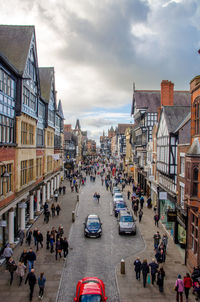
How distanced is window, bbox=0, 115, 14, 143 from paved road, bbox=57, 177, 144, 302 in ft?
27.8

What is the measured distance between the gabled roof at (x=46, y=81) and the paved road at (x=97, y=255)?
1509cm

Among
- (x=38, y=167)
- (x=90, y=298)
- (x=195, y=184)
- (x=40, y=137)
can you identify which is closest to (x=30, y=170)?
(x=38, y=167)

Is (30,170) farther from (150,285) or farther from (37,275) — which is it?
(150,285)

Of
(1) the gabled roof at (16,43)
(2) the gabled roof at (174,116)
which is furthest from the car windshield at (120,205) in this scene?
(1) the gabled roof at (16,43)

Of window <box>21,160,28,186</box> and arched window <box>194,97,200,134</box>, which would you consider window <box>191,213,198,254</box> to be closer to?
arched window <box>194,97,200,134</box>

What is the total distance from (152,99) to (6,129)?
1115 inches

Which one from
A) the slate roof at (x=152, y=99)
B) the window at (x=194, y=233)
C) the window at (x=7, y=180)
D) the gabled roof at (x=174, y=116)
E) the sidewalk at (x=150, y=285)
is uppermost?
the slate roof at (x=152, y=99)

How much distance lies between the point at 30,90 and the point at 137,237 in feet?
48.7

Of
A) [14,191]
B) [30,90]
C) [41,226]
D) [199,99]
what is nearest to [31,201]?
[41,226]

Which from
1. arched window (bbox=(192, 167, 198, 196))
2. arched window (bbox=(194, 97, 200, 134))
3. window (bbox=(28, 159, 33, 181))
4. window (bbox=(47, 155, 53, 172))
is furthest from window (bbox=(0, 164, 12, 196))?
window (bbox=(47, 155, 53, 172))

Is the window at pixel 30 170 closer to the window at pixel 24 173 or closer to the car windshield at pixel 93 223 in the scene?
the window at pixel 24 173

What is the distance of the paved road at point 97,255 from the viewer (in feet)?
40.2

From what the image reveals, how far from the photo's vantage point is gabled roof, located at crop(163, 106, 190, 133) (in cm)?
2138

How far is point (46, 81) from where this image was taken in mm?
31250
